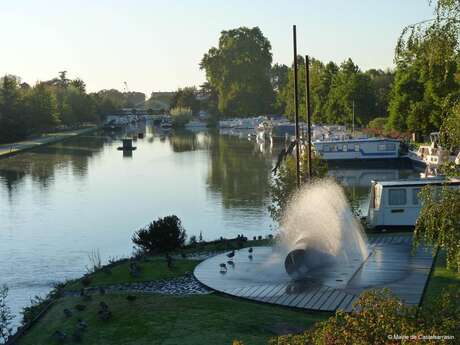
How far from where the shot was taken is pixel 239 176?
6244 centimetres

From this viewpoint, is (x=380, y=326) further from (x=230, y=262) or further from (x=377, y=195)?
(x=377, y=195)

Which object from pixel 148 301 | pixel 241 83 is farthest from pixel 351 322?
pixel 241 83

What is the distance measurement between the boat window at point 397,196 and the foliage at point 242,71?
153863mm

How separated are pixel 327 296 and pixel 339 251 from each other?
13.5 feet

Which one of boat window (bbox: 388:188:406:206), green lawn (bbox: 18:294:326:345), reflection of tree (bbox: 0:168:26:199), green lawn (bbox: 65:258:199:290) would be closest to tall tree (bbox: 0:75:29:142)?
reflection of tree (bbox: 0:168:26:199)

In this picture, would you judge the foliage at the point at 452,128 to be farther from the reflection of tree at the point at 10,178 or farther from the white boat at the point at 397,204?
the reflection of tree at the point at 10,178

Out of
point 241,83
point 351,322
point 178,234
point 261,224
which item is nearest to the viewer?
point 351,322

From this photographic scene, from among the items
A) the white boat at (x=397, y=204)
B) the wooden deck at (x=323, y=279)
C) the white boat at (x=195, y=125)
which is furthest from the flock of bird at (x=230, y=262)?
the white boat at (x=195, y=125)

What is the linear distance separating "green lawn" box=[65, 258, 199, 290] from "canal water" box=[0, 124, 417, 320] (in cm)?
260

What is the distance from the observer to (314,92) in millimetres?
125750

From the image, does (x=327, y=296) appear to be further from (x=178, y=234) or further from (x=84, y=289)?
(x=178, y=234)

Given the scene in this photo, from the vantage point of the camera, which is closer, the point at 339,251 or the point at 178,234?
the point at 339,251

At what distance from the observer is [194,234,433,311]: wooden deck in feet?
58.4

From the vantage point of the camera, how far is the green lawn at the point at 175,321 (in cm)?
1533
